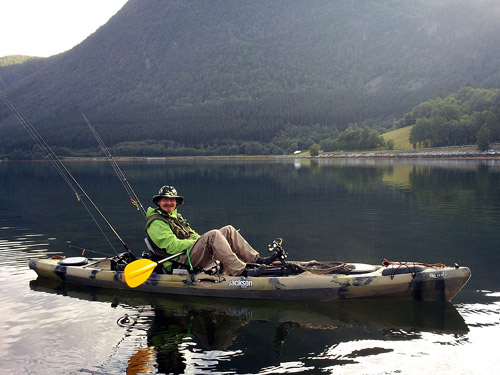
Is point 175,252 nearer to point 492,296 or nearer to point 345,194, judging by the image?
point 492,296

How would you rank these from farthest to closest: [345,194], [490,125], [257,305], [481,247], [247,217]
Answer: [490,125], [345,194], [247,217], [481,247], [257,305]

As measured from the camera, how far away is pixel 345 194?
35438mm

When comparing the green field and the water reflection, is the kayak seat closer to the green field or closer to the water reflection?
the water reflection

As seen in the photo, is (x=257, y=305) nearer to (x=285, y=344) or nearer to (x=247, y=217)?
(x=285, y=344)

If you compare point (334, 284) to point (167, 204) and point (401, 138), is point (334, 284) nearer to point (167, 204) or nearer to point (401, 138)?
point (167, 204)

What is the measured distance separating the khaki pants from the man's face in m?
1.20

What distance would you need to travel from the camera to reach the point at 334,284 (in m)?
10.8

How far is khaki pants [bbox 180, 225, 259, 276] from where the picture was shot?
11.2 meters

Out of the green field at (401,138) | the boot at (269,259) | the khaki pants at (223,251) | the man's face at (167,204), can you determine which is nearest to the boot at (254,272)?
the khaki pants at (223,251)

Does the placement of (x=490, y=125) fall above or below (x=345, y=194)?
above

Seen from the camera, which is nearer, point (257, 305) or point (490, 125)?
point (257, 305)

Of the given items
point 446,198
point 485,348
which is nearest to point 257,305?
point 485,348

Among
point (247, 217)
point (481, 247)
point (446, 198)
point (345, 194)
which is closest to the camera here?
point (481, 247)

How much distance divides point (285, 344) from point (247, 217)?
1639 centimetres
